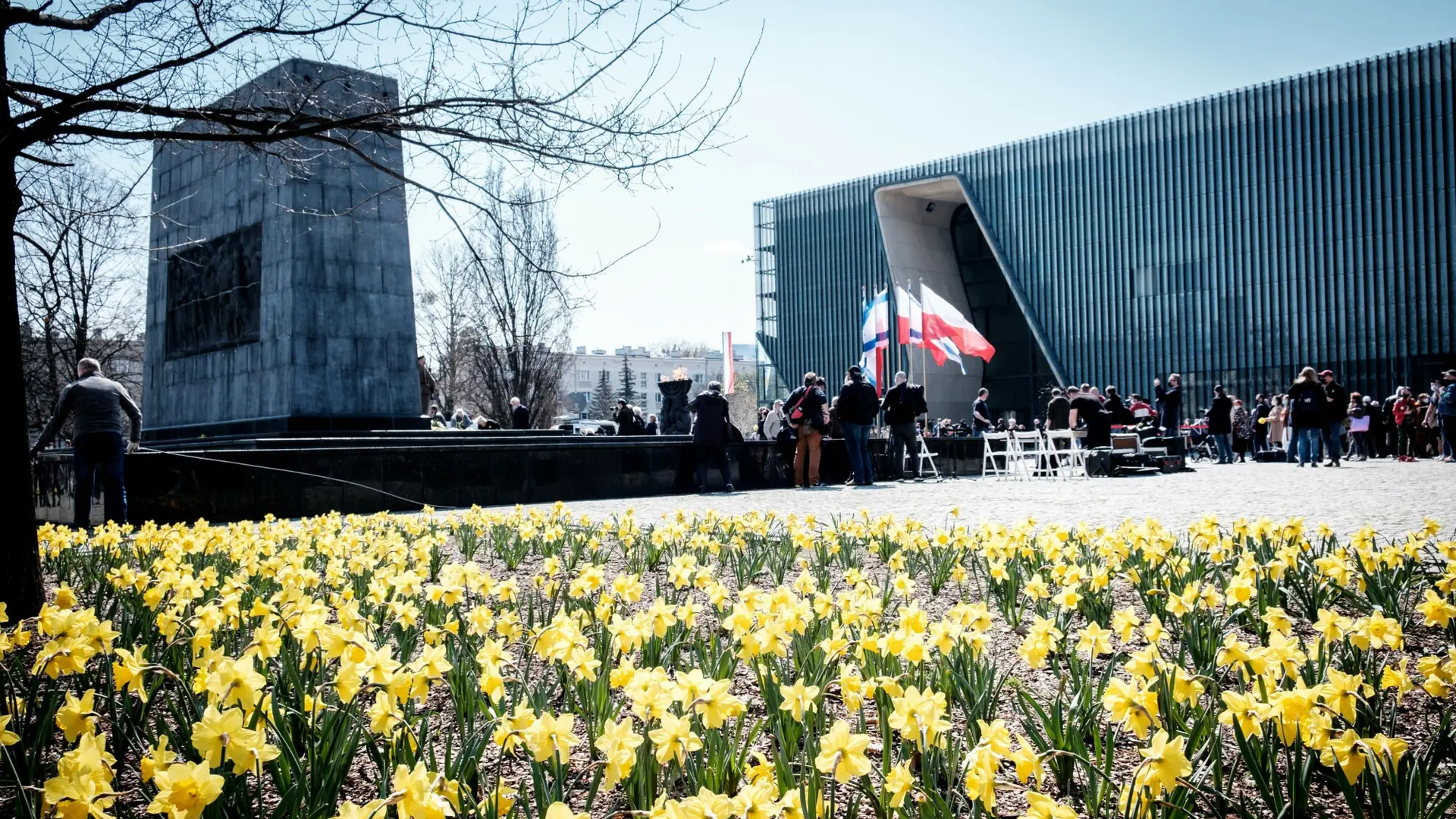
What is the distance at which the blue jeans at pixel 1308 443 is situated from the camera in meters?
19.2

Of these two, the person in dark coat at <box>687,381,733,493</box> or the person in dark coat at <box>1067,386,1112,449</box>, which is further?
the person in dark coat at <box>1067,386,1112,449</box>

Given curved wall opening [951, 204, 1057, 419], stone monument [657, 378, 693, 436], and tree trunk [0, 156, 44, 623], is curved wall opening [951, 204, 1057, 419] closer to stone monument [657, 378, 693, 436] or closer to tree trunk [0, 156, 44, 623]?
stone monument [657, 378, 693, 436]

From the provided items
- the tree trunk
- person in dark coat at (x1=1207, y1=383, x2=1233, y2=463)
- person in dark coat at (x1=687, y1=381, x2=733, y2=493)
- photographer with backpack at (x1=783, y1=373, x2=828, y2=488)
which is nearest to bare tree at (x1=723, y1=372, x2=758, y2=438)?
person in dark coat at (x1=1207, y1=383, x2=1233, y2=463)

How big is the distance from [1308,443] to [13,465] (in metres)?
20.2

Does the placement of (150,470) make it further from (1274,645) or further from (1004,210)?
(1004,210)

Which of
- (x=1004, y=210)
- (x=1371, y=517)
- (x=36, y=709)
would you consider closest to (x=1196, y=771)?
(x=36, y=709)

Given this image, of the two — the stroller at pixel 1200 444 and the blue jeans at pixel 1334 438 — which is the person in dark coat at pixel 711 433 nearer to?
the blue jeans at pixel 1334 438

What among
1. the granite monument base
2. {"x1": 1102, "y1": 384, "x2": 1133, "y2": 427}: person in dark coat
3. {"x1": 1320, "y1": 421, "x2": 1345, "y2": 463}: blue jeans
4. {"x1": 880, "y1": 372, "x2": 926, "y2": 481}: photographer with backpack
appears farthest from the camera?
{"x1": 1102, "y1": 384, "x2": 1133, "y2": 427}: person in dark coat

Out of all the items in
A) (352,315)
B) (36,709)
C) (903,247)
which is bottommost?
(36,709)

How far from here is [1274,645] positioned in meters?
2.50

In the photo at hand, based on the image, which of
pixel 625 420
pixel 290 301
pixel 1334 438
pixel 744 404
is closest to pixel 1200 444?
pixel 1334 438

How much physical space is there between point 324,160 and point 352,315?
217 cm

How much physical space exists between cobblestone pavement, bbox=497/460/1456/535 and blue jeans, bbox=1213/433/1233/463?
5.81 meters

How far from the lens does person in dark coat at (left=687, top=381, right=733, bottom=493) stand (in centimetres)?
1552
